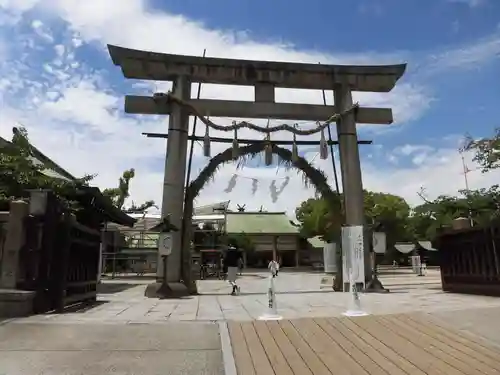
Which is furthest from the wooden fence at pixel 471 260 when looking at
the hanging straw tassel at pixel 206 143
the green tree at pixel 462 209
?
the hanging straw tassel at pixel 206 143

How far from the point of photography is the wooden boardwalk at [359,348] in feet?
14.8

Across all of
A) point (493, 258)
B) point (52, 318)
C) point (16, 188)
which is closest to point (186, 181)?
point (16, 188)

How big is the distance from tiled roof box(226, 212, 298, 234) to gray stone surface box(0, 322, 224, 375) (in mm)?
31315

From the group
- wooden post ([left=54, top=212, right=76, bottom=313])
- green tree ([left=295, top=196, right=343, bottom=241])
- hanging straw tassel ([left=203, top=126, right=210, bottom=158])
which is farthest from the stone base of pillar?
green tree ([left=295, top=196, right=343, bottom=241])

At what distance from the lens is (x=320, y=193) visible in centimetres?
1437

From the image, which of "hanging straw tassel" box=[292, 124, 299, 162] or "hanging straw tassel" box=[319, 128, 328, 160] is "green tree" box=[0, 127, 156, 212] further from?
"hanging straw tassel" box=[319, 128, 328, 160]

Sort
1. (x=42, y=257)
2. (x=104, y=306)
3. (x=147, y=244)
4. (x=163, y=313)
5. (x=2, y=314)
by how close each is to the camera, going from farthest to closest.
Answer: (x=147, y=244)
(x=104, y=306)
(x=163, y=313)
(x=42, y=257)
(x=2, y=314)

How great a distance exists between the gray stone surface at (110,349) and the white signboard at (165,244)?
543 cm

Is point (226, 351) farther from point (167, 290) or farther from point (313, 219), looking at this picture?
point (313, 219)

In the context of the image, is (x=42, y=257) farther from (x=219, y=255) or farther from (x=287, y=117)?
(x=219, y=255)

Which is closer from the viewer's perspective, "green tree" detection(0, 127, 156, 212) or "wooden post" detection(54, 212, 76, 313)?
"wooden post" detection(54, 212, 76, 313)

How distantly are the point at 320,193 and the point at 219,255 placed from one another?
13.6 m

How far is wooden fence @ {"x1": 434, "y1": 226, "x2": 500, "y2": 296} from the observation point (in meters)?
10.5

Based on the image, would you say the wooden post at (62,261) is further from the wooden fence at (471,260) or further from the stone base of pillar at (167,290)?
the wooden fence at (471,260)
